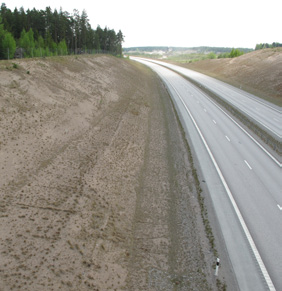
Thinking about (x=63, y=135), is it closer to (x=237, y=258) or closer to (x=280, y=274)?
(x=237, y=258)

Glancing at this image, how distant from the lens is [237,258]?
12.9 metres

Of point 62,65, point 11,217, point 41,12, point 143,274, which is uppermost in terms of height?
point 41,12

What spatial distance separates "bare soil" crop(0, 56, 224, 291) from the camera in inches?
456

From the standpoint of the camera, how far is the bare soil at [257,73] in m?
54.7

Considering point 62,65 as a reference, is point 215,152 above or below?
below

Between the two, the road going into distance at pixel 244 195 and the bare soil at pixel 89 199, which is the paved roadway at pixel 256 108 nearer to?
the road going into distance at pixel 244 195

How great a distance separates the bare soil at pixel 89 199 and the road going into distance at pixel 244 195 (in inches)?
53.9

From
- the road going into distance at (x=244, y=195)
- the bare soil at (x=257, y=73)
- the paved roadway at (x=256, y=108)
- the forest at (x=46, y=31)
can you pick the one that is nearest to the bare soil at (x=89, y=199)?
the road going into distance at (x=244, y=195)

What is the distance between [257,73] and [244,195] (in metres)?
57.9

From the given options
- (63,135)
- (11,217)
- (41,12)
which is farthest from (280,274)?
(41,12)

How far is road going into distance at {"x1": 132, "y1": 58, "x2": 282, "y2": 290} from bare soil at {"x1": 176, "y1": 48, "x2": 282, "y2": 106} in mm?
23960

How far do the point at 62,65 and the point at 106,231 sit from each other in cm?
3370

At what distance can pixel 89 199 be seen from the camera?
16.7m

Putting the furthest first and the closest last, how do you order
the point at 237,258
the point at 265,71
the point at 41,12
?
1. the point at 41,12
2. the point at 265,71
3. the point at 237,258
